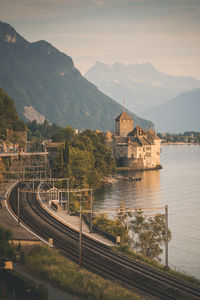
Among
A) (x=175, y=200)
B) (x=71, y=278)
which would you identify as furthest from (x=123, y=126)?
(x=71, y=278)

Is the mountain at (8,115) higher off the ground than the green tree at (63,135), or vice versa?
the mountain at (8,115)

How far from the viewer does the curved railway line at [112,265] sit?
35312mm

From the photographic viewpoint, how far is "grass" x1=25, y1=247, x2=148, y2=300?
33812mm

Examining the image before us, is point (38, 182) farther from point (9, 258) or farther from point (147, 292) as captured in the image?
point (147, 292)

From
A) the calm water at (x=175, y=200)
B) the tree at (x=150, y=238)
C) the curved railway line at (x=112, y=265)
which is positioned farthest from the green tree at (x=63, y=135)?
the tree at (x=150, y=238)

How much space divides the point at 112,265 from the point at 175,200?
49.4 m

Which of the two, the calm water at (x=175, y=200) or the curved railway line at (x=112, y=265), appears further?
the calm water at (x=175, y=200)

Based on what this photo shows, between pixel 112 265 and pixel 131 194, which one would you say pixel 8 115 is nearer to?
pixel 131 194

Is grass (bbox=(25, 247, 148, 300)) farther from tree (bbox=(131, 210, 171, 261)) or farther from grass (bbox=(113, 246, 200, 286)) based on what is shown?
tree (bbox=(131, 210, 171, 261))

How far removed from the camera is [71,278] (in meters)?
36.8

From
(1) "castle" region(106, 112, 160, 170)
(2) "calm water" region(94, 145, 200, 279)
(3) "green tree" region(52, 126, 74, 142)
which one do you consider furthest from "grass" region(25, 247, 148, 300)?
(3) "green tree" region(52, 126, 74, 142)

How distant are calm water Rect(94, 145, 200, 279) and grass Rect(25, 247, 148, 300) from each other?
44.6ft

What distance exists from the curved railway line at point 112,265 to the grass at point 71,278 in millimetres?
1344

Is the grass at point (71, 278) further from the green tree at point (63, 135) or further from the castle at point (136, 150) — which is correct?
the green tree at point (63, 135)
